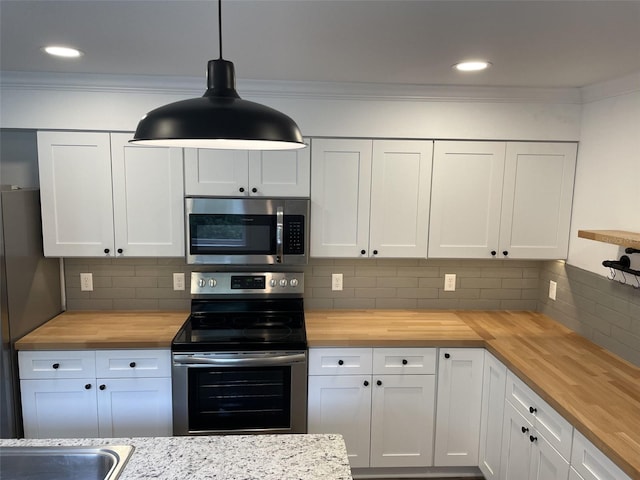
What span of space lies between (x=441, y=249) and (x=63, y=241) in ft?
7.47

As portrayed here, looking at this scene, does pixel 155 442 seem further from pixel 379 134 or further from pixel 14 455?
pixel 379 134

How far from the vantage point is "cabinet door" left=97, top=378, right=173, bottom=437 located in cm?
240

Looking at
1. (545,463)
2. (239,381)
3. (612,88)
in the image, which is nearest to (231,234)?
(239,381)

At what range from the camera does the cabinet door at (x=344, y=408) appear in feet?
8.07

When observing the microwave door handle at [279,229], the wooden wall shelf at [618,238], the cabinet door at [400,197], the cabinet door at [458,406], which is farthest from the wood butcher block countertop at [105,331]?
the wooden wall shelf at [618,238]

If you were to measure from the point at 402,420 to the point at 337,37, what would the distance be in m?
2.04

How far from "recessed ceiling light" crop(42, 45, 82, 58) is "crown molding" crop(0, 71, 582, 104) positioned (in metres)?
0.42

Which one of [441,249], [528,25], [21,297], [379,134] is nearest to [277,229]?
[379,134]

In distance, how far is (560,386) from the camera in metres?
1.87

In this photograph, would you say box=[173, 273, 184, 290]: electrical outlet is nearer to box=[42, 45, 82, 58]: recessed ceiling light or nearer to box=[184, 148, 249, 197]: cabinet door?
box=[184, 148, 249, 197]: cabinet door

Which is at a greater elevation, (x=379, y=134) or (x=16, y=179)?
(x=379, y=134)

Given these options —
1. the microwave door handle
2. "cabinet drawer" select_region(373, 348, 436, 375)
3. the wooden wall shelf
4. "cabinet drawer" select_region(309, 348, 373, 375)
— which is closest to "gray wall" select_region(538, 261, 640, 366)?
the wooden wall shelf

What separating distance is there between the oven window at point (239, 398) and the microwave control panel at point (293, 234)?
0.69m

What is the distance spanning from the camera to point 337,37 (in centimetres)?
170
